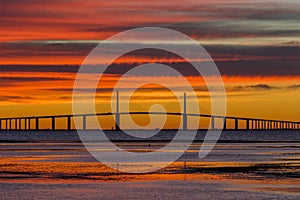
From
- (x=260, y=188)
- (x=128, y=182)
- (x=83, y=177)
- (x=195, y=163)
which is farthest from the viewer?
(x=195, y=163)

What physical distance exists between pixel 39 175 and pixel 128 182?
7.53m

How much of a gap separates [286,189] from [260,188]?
A: 5.00 ft

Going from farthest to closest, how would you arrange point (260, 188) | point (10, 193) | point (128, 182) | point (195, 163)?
1. point (195, 163)
2. point (128, 182)
3. point (260, 188)
4. point (10, 193)

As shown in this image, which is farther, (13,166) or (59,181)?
(13,166)

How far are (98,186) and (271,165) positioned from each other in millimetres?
22376

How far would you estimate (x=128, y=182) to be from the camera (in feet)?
164

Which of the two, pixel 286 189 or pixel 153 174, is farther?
pixel 153 174

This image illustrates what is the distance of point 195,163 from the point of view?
6969 cm

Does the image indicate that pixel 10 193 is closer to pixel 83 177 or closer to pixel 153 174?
pixel 83 177

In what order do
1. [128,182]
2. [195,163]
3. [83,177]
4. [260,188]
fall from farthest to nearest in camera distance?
[195,163]
[83,177]
[128,182]
[260,188]

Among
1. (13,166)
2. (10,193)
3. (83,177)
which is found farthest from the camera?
(13,166)

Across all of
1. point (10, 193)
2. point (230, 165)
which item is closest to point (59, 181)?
point (10, 193)

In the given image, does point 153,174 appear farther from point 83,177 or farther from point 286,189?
point 286,189

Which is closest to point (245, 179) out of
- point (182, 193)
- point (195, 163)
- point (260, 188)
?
point (260, 188)
